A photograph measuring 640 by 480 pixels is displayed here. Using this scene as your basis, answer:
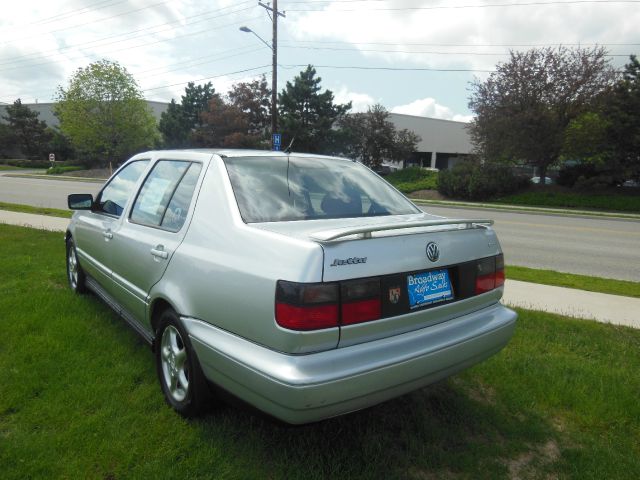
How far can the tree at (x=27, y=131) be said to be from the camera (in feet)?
204

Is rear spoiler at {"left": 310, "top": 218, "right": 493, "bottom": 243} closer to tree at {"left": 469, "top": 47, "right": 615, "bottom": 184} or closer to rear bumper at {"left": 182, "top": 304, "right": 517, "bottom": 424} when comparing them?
rear bumper at {"left": 182, "top": 304, "right": 517, "bottom": 424}

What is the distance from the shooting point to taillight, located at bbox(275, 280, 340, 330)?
7.10ft

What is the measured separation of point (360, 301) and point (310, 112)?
3898 cm

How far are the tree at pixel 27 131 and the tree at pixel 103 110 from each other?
748 inches

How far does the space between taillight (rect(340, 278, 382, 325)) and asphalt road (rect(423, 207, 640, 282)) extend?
709 centimetres

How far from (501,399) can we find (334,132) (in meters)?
36.8

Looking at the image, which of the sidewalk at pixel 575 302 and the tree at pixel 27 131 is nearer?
the sidewalk at pixel 575 302

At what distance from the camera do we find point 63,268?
6402 millimetres

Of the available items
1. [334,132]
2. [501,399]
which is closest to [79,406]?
[501,399]

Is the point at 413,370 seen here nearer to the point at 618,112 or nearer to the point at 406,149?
the point at 618,112

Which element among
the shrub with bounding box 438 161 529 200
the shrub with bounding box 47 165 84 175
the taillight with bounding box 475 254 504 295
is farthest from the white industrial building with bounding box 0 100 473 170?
the taillight with bounding box 475 254 504 295

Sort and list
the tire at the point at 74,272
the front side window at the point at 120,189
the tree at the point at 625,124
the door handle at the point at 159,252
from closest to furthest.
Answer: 1. the door handle at the point at 159,252
2. the front side window at the point at 120,189
3. the tire at the point at 74,272
4. the tree at the point at 625,124

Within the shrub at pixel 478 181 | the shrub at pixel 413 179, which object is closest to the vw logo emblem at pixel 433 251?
the shrub at pixel 478 181

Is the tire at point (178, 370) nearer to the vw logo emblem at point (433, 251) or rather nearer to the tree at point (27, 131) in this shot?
the vw logo emblem at point (433, 251)
